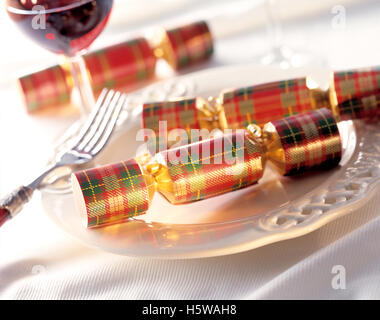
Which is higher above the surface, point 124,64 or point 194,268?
point 124,64

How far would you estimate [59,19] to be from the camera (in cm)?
70

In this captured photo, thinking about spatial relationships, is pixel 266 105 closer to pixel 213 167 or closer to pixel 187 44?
pixel 213 167

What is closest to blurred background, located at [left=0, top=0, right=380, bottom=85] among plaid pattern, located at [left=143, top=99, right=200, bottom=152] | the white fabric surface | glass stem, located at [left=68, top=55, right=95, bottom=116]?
glass stem, located at [left=68, top=55, right=95, bottom=116]

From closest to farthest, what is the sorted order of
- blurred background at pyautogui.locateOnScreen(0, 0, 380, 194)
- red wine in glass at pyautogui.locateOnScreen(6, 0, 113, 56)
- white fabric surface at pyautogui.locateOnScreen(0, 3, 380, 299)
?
white fabric surface at pyautogui.locateOnScreen(0, 3, 380, 299) → red wine in glass at pyautogui.locateOnScreen(6, 0, 113, 56) → blurred background at pyautogui.locateOnScreen(0, 0, 380, 194)

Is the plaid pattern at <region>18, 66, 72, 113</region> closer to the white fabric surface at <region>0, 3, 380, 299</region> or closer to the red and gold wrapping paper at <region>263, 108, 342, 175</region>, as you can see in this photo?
the white fabric surface at <region>0, 3, 380, 299</region>

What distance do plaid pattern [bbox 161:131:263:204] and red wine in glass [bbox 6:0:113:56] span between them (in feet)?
0.70

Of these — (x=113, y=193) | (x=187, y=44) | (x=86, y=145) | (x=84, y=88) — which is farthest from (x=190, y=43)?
(x=113, y=193)

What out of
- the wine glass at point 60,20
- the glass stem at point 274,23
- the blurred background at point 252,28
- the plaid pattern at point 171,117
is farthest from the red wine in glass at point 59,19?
the glass stem at point 274,23

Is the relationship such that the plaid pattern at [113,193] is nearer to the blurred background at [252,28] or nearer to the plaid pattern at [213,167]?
the plaid pattern at [213,167]

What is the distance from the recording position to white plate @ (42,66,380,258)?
1.76ft

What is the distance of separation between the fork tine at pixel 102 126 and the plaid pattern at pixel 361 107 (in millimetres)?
273

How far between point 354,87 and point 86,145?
315mm

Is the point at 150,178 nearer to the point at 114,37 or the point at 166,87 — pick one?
the point at 166,87

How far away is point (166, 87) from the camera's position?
875mm
